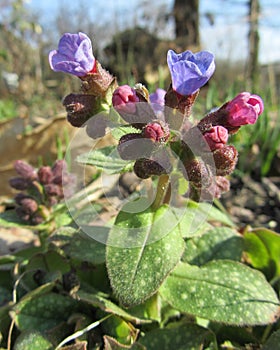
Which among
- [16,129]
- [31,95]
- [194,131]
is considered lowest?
[31,95]

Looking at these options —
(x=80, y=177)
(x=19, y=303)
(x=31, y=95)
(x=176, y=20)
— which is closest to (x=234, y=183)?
(x=80, y=177)

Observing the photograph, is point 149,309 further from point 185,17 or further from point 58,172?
point 185,17

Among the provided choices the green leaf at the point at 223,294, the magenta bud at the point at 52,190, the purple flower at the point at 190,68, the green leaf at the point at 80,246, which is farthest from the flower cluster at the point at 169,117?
the magenta bud at the point at 52,190

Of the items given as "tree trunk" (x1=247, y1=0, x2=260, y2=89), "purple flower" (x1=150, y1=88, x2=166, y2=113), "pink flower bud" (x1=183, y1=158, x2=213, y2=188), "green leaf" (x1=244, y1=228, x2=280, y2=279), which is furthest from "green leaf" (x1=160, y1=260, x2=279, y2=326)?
"tree trunk" (x1=247, y1=0, x2=260, y2=89)

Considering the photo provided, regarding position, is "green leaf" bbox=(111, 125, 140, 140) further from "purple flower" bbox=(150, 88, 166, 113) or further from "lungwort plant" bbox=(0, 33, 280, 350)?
"purple flower" bbox=(150, 88, 166, 113)

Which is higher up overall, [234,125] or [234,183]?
[234,125]

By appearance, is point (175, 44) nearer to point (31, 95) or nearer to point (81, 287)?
point (31, 95)

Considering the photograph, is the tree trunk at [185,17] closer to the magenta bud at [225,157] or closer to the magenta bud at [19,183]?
the magenta bud at [19,183]
